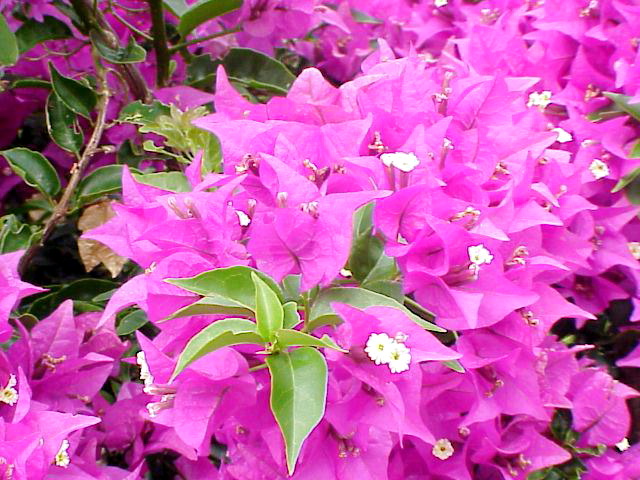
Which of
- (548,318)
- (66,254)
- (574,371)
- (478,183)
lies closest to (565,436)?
(574,371)

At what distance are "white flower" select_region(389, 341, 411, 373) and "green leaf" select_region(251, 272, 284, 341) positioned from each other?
0.09 m

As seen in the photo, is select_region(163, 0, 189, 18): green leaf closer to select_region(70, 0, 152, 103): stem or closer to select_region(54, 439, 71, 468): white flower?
select_region(70, 0, 152, 103): stem

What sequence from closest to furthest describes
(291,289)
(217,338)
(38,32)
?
(217,338)
(291,289)
(38,32)

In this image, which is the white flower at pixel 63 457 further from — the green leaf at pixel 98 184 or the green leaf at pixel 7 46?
the green leaf at pixel 7 46

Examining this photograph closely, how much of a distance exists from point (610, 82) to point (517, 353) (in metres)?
0.45

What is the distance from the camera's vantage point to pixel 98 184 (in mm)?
1014

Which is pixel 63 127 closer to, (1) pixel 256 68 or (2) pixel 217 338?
(1) pixel 256 68

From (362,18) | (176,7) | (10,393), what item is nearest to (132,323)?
(10,393)

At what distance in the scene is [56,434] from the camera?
693 mm

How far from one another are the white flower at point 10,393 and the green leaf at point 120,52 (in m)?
0.49

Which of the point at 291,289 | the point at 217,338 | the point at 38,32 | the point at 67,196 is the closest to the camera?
the point at 217,338

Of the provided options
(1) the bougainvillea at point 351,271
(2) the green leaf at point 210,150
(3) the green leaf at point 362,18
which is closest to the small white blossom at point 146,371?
(1) the bougainvillea at point 351,271

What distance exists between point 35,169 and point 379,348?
2.06 ft

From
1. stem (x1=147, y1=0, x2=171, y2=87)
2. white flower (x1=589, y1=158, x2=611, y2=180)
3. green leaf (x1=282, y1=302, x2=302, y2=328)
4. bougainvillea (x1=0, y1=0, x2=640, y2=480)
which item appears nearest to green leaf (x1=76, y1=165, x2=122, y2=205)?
bougainvillea (x1=0, y1=0, x2=640, y2=480)
